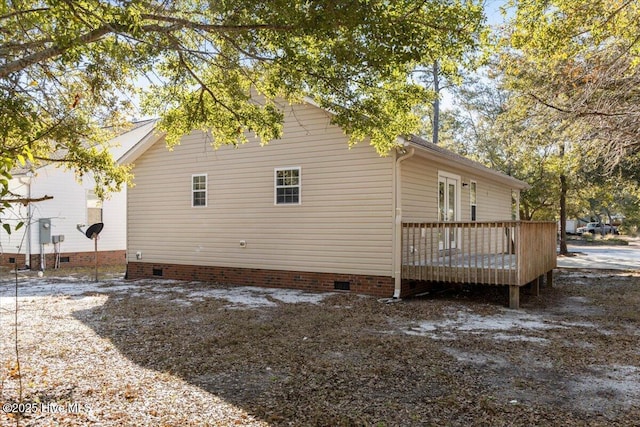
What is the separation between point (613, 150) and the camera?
913cm

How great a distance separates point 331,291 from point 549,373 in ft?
19.7

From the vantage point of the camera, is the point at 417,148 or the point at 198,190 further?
the point at 198,190

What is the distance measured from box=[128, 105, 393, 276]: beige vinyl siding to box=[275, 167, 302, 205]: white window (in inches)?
5.0

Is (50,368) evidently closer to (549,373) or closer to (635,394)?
(549,373)

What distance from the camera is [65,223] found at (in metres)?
16.5

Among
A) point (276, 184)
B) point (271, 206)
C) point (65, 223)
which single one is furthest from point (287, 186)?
point (65, 223)

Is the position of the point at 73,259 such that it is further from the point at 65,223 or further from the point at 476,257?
the point at 476,257

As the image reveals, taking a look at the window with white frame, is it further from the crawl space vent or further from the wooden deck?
the crawl space vent

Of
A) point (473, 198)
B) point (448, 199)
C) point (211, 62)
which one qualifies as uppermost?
point (211, 62)

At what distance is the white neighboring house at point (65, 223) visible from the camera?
51.7 ft

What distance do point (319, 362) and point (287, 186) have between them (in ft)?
21.3

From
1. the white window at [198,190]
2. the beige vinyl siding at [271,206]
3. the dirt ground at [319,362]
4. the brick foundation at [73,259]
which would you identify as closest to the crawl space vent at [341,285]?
the beige vinyl siding at [271,206]

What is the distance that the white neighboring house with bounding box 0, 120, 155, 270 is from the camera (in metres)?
15.8

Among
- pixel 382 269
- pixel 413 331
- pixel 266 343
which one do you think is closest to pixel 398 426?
pixel 266 343
